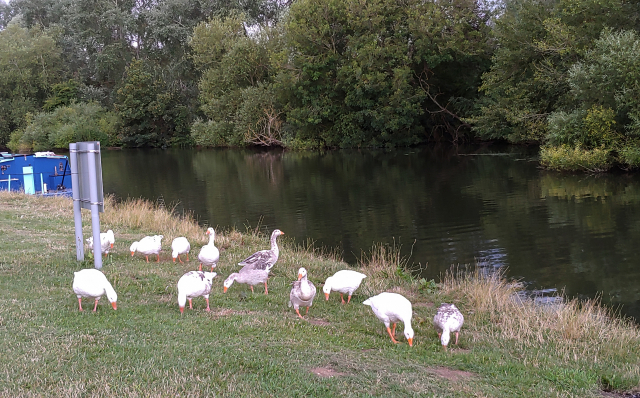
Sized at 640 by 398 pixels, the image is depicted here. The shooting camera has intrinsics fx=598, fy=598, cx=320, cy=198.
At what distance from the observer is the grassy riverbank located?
19.2 ft

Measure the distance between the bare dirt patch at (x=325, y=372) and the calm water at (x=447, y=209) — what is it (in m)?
8.22

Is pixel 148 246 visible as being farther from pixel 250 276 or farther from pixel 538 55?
pixel 538 55

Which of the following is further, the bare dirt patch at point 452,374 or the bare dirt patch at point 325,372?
the bare dirt patch at point 452,374

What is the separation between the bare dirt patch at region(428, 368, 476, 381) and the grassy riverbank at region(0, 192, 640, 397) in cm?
2

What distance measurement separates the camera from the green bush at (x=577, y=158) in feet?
107

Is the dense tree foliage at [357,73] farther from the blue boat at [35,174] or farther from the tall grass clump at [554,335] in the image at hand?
the tall grass clump at [554,335]

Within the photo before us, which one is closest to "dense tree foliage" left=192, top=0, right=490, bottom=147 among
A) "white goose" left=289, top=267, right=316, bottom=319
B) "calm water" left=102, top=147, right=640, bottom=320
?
"calm water" left=102, top=147, right=640, bottom=320

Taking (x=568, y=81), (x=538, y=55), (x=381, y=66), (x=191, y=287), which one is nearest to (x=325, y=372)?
(x=191, y=287)

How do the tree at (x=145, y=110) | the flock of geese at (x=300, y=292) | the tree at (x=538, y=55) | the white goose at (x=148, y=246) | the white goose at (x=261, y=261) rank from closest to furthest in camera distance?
the flock of geese at (x=300, y=292) → the white goose at (x=261, y=261) → the white goose at (x=148, y=246) → the tree at (x=538, y=55) → the tree at (x=145, y=110)

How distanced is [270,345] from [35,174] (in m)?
26.7

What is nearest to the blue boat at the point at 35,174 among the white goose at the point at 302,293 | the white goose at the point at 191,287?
the white goose at the point at 191,287

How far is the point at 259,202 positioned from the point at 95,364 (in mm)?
22407

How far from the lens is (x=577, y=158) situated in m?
33.2

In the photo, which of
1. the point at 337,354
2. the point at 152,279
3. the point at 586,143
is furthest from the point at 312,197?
the point at 337,354
